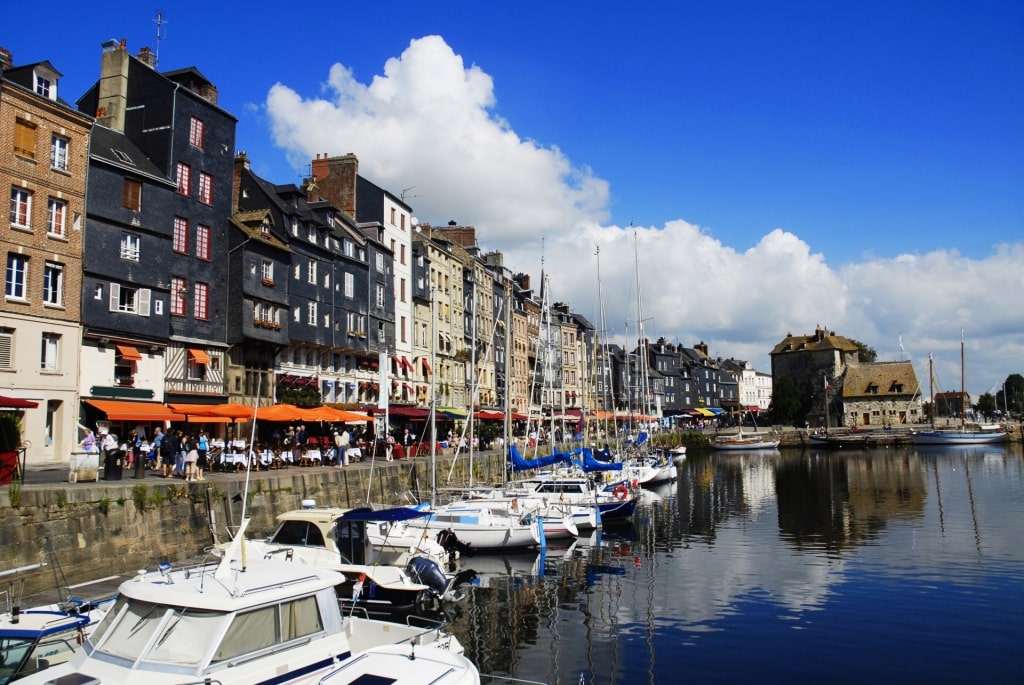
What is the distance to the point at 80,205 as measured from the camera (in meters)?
33.5

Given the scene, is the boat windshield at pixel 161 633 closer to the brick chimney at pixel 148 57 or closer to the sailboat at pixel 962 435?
the brick chimney at pixel 148 57

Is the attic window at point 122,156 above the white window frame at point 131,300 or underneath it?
above

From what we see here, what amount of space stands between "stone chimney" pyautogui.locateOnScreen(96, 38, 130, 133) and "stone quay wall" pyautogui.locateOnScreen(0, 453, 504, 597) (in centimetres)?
2050

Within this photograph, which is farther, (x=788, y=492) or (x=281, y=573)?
(x=788, y=492)

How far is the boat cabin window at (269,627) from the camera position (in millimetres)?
10598

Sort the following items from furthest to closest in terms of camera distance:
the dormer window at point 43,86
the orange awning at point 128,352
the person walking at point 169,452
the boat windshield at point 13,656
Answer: the orange awning at point 128,352 < the dormer window at point 43,86 < the person walking at point 169,452 < the boat windshield at point 13,656

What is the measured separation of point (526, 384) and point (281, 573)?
84357 mm

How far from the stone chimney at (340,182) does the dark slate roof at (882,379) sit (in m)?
97.8

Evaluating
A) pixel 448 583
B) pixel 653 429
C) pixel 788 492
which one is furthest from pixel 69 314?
pixel 653 429

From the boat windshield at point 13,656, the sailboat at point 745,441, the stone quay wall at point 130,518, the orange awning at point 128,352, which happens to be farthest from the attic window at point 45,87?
the sailboat at point 745,441

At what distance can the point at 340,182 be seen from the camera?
59.8 m

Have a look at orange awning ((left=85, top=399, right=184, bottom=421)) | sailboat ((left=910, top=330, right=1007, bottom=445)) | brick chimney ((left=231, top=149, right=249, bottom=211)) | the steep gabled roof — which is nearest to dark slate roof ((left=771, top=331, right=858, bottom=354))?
the steep gabled roof

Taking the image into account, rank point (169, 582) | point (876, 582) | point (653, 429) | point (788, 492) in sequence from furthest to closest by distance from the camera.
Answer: point (653, 429) < point (788, 492) < point (876, 582) < point (169, 582)

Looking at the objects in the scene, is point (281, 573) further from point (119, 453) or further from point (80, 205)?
point (80, 205)
